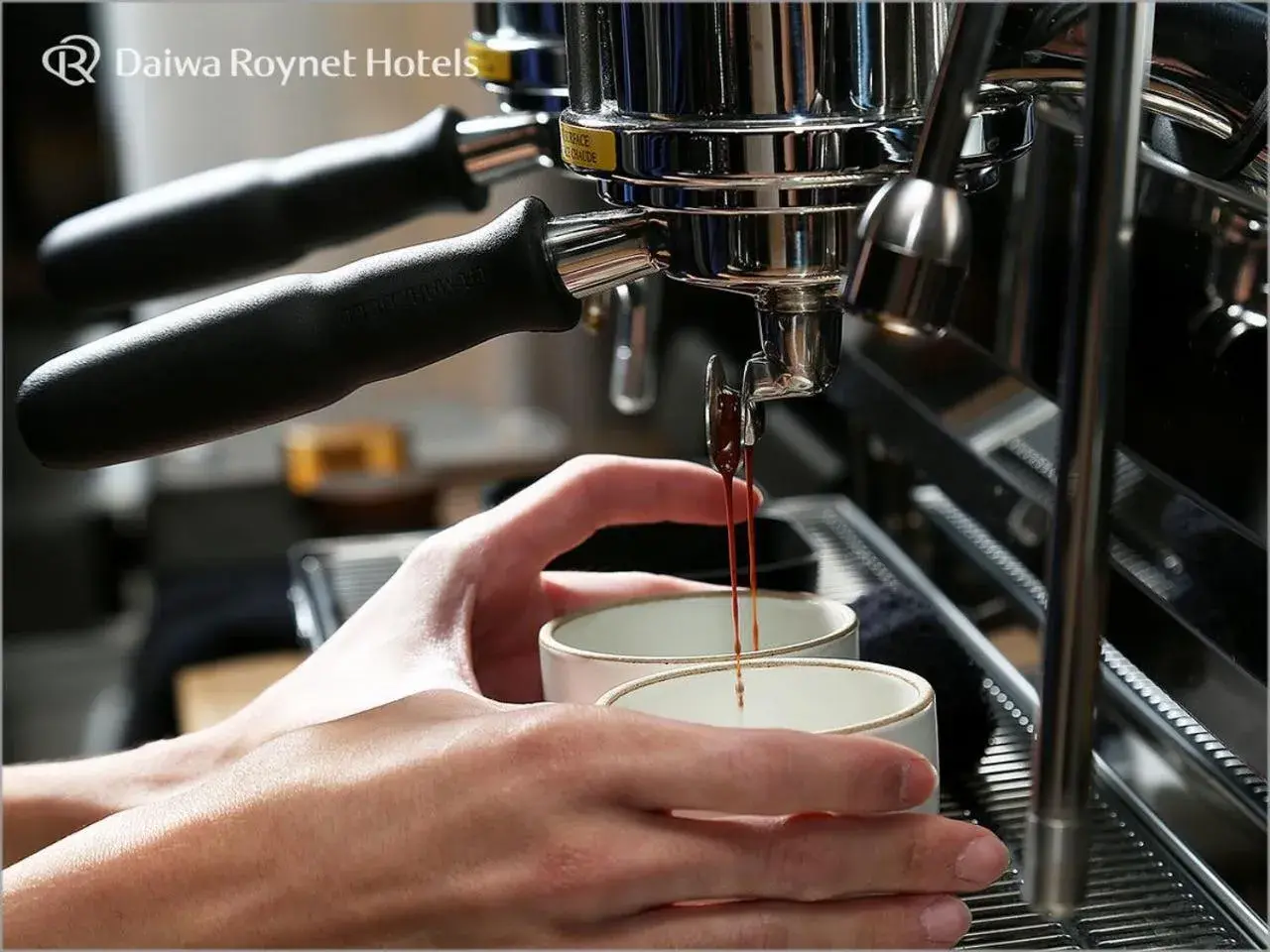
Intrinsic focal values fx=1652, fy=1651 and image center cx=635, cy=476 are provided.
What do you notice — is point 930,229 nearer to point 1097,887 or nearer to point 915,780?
point 915,780

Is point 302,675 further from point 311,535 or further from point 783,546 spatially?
point 311,535

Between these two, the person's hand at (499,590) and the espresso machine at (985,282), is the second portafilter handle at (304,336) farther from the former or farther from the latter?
the person's hand at (499,590)

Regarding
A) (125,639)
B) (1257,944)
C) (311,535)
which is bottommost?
(125,639)

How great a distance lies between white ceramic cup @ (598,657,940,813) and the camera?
0.44 metres

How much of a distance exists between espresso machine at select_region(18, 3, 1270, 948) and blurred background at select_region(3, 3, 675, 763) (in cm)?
51

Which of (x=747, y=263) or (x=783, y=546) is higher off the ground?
(x=747, y=263)

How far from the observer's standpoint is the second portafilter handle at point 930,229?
12.3 inches

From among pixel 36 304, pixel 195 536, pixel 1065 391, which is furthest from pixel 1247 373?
pixel 36 304

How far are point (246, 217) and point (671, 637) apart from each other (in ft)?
0.72

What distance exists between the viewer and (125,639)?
1.60 meters

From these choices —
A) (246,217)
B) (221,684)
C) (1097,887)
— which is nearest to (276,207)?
(246,217)

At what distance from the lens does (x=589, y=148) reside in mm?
436

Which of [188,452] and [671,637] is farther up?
[671,637]

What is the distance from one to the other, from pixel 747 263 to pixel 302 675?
0.75 ft
